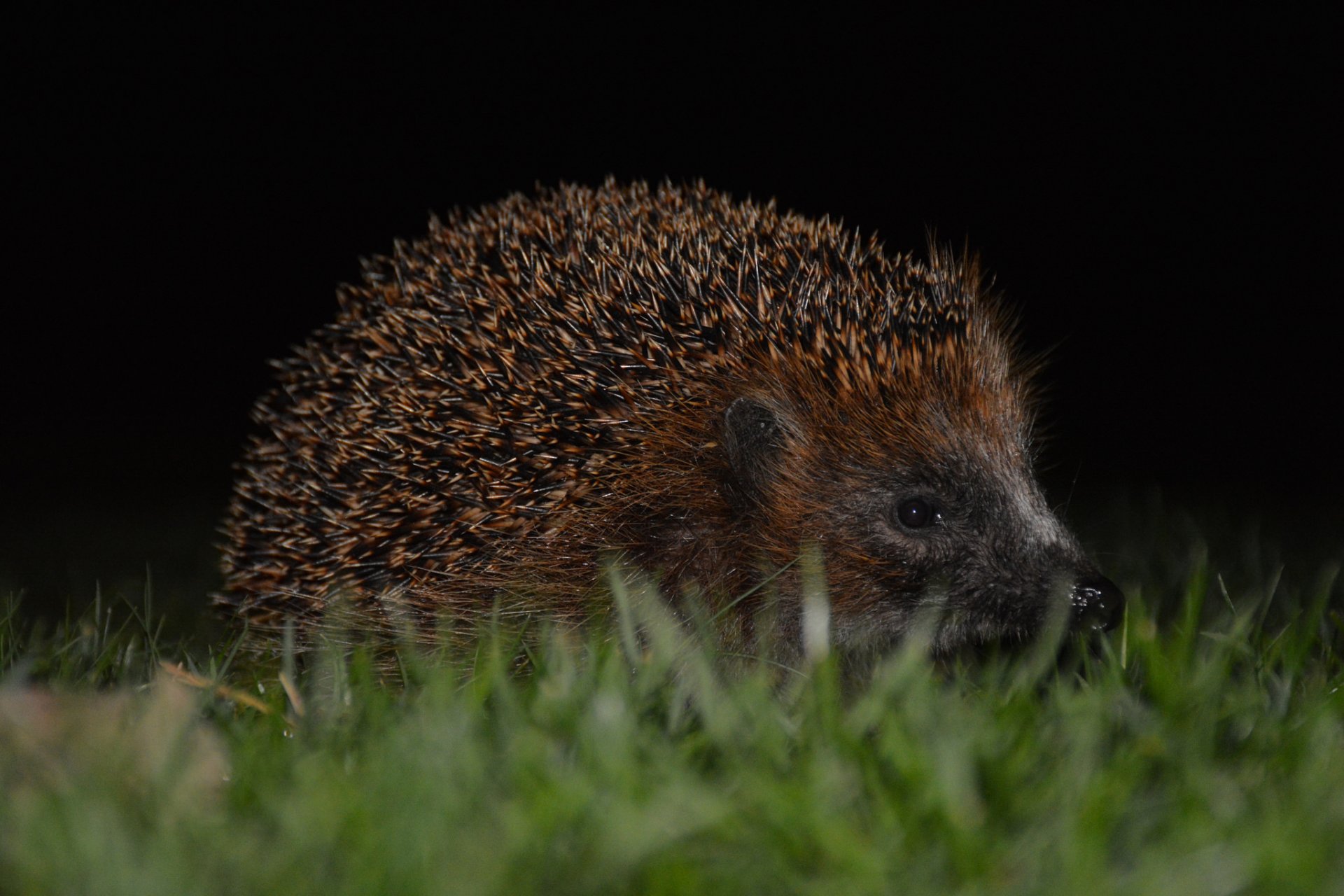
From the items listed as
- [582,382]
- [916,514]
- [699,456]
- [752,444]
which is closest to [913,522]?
[916,514]

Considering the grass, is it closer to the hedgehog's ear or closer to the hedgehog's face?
the hedgehog's face

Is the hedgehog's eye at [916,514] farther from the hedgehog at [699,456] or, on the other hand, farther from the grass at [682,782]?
the grass at [682,782]

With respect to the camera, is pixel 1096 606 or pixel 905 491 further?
pixel 905 491

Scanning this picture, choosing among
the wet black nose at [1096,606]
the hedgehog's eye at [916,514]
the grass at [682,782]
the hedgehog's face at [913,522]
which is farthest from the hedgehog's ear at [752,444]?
the wet black nose at [1096,606]

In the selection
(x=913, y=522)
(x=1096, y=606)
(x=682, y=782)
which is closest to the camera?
(x=682, y=782)

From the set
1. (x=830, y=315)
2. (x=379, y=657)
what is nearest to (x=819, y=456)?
(x=830, y=315)

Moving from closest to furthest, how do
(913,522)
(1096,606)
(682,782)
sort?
1. (682,782)
2. (1096,606)
3. (913,522)

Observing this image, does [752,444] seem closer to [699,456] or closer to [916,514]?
[699,456]
